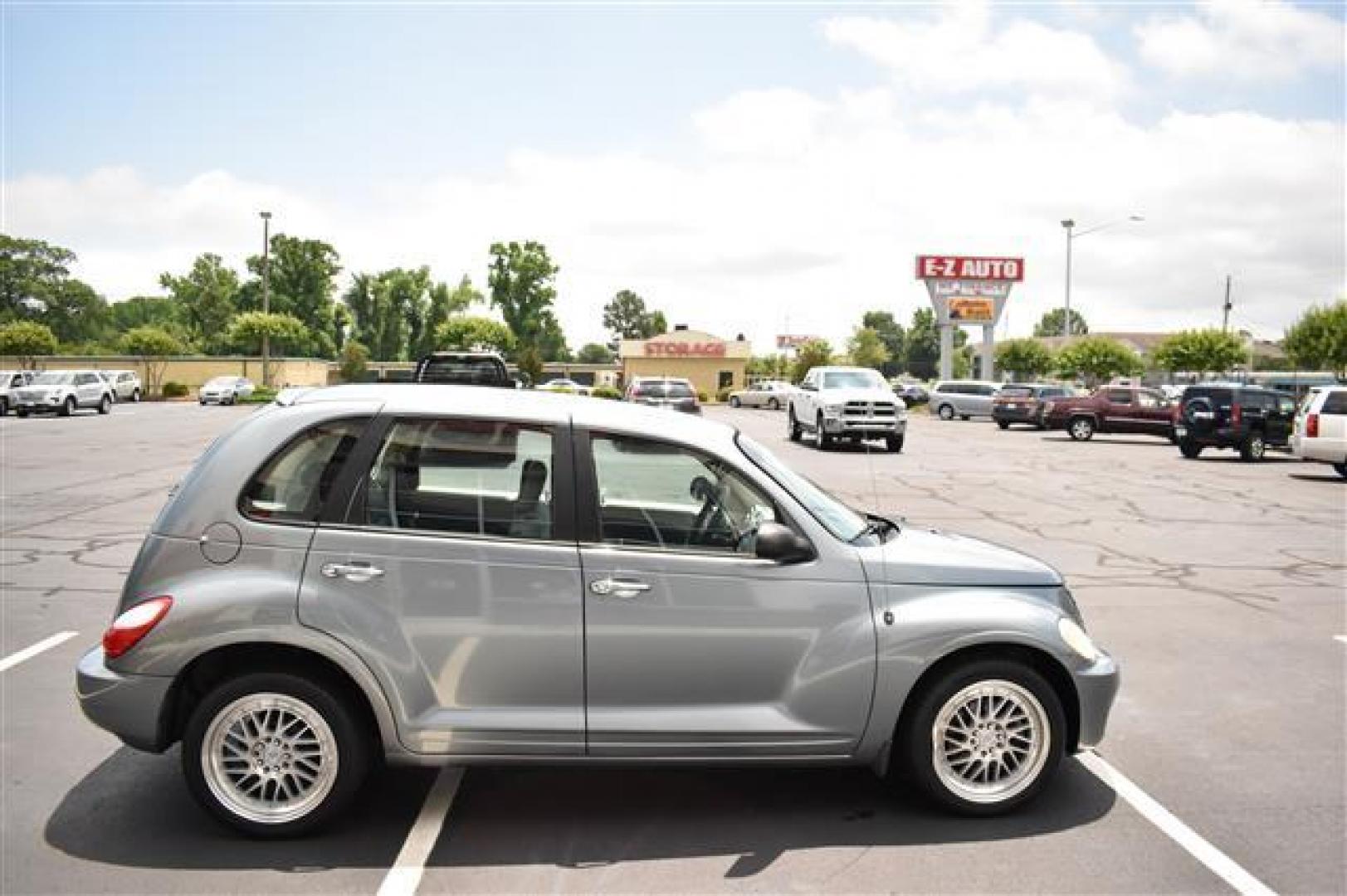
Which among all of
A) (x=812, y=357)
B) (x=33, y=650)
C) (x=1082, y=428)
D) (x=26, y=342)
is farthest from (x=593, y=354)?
(x=33, y=650)

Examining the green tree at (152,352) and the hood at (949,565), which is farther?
the green tree at (152,352)

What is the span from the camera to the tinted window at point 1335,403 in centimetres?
1994

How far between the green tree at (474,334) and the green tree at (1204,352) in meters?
54.7

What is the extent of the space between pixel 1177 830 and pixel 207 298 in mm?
118054

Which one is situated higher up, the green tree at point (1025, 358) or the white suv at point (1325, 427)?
the green tree at point (1025, 358)

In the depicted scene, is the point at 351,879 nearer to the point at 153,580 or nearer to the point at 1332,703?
the point at 153,580

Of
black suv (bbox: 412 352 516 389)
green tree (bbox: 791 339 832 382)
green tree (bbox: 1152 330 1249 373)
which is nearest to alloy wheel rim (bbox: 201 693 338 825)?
black suv (bbox: 412 352 516 389)

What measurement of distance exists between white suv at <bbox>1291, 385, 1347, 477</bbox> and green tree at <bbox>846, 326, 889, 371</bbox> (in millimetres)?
91716

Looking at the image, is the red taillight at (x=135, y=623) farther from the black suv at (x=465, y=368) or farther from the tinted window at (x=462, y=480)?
the black suv at (x=465, y=368)

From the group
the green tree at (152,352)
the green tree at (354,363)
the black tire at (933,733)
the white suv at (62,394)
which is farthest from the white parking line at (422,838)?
the green tree at (354,363)

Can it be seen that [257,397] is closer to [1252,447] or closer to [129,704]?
[1252,447]

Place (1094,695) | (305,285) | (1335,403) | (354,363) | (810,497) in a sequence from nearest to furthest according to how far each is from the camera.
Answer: (1094,695)
(810,497)
(1335,403)
(354,363)
(305,285)

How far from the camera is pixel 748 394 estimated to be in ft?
209

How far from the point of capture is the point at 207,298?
109 m
